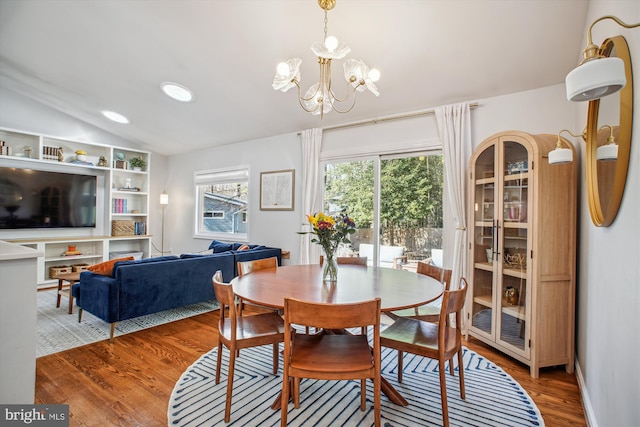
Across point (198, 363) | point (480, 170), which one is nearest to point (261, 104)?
point (480, 170)

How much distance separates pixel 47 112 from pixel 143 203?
7.08ft

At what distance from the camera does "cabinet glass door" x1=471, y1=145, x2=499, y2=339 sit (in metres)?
2.71

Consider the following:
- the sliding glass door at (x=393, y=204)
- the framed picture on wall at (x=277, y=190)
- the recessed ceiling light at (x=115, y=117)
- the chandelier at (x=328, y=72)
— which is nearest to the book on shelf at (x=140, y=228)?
the recessed ceiling light at (x=115, y=117)

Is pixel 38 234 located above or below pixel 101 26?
below

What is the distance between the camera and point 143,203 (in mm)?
6457

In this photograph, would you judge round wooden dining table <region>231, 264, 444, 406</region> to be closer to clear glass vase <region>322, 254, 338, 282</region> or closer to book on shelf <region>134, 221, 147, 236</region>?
clear glass vase <region>322, 254, 338, 282</region>

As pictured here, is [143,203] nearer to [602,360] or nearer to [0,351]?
[0,351]

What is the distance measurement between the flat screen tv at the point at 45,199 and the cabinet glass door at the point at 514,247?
A: 6.38 meters

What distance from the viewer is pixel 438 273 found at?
8.09 ft

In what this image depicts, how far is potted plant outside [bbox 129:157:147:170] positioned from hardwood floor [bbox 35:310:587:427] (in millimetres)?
4131

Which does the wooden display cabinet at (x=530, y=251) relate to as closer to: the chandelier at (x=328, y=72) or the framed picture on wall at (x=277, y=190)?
the chandelier at (x=328, y=72)

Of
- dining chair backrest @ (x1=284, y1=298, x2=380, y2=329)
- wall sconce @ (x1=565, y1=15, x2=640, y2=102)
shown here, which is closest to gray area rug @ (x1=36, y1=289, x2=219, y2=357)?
dining chair backrest @ (x1=284, y1=298, x2=380, y2=329)

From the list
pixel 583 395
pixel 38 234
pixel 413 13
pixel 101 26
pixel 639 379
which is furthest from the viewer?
pixel 38 234

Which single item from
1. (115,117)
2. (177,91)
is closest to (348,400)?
(177,91)
